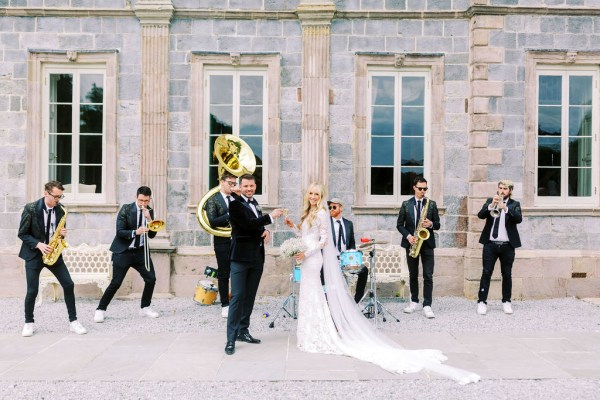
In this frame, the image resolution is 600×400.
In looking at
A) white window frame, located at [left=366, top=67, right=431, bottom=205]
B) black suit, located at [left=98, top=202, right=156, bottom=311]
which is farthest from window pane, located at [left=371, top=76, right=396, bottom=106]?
black suit, located at [left=98, top=202, right=156, bottom=311]

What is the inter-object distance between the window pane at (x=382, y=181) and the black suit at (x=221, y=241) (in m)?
3.09

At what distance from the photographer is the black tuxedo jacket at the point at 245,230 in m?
6.64

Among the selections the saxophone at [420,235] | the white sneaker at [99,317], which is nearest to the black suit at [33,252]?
the white sneaker at [99,317]

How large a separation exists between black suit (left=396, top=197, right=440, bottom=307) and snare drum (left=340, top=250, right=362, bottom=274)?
59.0 inches

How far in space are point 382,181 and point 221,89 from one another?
3.30 metres

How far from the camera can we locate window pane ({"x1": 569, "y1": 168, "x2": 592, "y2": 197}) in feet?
34.6

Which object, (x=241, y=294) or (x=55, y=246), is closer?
(x=241, y=294)

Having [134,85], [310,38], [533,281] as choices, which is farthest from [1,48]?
[533,281]

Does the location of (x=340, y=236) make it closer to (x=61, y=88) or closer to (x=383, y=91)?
(x=383, y=91)

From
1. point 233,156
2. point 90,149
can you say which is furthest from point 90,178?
point 233,156

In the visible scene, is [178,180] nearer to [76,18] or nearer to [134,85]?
[134,85]

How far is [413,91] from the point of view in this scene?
1055cm

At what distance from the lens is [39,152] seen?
34.0 feet

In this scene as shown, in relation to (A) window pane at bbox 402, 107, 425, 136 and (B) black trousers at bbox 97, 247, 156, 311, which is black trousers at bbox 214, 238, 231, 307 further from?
(A) window pane at bbox 402, 107, 425, 136
